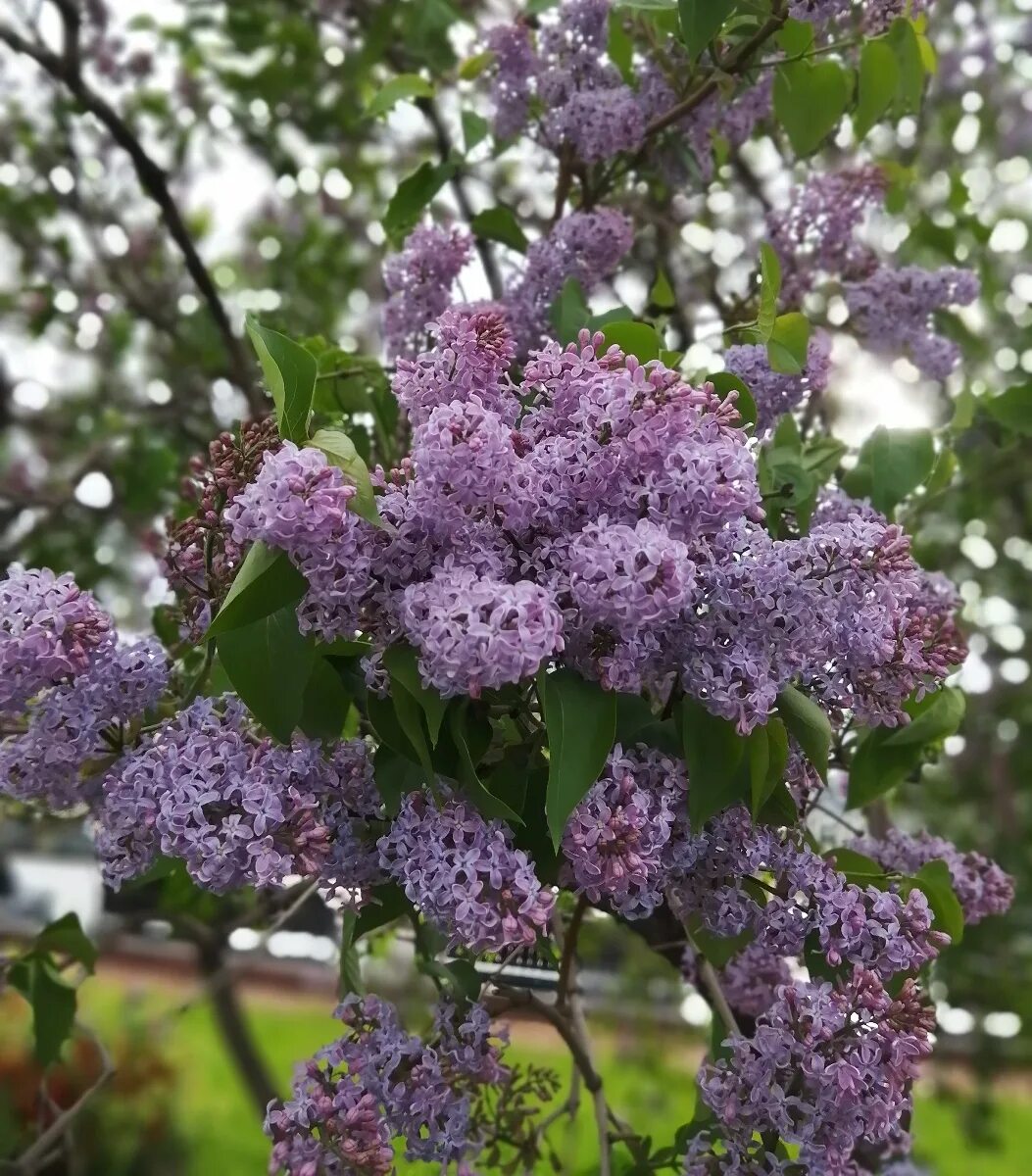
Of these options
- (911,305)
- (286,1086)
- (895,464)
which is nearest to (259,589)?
(895,464)

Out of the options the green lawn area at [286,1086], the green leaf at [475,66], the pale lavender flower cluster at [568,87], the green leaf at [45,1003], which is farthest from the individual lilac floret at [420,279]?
the green lawn area at [286,1086]

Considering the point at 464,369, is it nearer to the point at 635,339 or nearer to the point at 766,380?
the point at 635,339

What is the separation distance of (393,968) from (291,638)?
3149 millimetres

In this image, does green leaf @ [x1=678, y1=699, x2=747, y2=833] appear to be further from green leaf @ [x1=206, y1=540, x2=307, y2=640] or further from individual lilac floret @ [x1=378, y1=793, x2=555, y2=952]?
green leaf @ [x1=206, y1=540, x2=307, y2=640]

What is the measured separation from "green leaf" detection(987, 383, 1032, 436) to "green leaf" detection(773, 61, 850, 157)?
0.39 metres

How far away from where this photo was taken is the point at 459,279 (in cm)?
119

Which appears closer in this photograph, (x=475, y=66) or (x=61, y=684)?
(x=61, y=684)

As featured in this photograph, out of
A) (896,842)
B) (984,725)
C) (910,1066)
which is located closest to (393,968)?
Answer: (984,725)

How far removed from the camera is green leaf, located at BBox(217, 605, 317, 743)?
0.73 metres

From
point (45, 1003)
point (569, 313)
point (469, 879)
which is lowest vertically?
point (45, 1003)

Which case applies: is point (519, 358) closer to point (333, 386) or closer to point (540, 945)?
point (333, 386)

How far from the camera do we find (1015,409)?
4.53ft

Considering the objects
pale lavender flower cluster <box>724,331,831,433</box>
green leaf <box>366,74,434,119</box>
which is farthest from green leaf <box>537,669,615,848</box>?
green leaf <box>366,74,434,119</box>

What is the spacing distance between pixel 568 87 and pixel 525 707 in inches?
30.5
